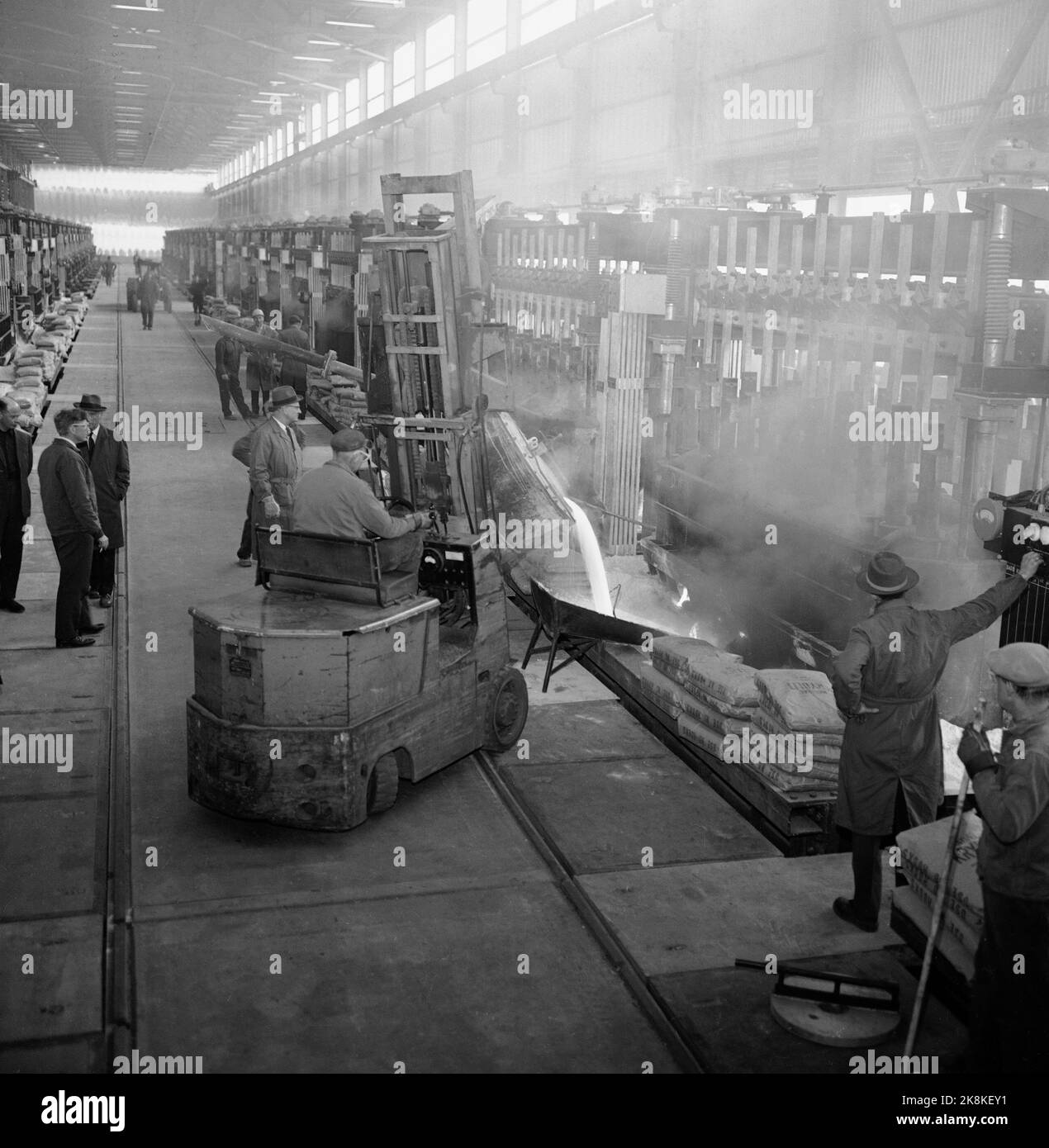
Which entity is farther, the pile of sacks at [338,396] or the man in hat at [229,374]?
the man in hat at [229,374]

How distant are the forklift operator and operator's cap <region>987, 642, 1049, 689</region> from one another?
10.7ft

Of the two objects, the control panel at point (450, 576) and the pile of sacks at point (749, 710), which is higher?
the control panel at point (450, 576)

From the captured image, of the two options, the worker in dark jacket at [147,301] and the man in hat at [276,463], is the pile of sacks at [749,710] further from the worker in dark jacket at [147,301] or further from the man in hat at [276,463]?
the worker in dark jacket at [147,301]

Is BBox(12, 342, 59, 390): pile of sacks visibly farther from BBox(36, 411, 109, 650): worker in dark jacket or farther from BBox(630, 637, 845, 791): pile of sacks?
BBox(630, 637, 845, 791): pile of sacks

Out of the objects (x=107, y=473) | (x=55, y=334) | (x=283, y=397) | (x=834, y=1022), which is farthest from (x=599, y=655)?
(x=55, y=334)

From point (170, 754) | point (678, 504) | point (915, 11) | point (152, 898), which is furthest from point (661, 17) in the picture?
point (152, 898)

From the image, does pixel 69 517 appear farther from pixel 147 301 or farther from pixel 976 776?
pixel 147 301

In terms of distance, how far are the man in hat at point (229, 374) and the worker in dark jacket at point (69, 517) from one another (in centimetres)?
989

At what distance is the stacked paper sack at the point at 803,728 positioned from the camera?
582 centimetres

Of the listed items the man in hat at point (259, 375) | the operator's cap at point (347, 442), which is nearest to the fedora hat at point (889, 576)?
the operator's cap at point (347, 442)

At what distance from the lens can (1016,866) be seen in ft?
11.7

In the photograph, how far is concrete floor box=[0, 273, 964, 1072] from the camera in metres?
4.12
